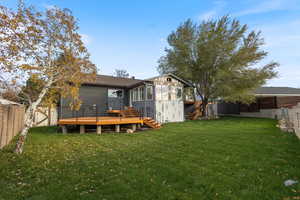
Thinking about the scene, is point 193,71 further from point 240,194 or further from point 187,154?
point 240,194

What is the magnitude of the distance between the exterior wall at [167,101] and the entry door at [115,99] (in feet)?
11.8

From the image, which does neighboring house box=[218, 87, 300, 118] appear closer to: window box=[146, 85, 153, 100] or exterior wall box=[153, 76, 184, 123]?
exterior wall box=[153, 76, 184, 123]

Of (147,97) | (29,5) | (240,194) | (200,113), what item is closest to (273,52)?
(200,113)

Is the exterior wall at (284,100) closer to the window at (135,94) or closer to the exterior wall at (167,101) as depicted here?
the exterior wall at (167,101)

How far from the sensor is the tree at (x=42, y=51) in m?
4.54

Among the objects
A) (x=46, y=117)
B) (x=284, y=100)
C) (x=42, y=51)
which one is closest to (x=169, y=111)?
(x=46, y=117)

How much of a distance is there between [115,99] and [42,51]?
30.7 feet

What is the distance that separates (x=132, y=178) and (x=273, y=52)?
18.1 meters

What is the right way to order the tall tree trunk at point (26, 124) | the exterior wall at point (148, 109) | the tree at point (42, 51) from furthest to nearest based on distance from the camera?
the exterior wall at point (148, 109) → the tall tree trunk at point (26, 124) → the tree at point (42, 51)

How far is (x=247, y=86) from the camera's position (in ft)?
49.8

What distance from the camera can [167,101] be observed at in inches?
541

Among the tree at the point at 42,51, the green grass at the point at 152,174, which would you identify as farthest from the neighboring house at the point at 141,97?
the green grass at the point at 152,174

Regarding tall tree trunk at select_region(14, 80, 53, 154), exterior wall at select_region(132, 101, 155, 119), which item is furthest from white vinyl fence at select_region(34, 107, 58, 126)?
tall tree trunk at select_region(14, 80, 53, 154)

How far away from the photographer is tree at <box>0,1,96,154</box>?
454cm
